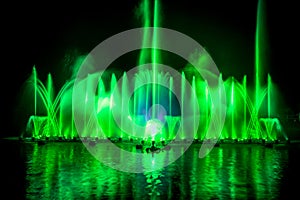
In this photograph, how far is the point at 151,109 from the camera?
124ft

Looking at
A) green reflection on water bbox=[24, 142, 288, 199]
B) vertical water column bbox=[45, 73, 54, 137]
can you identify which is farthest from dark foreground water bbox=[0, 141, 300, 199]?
vertical water column bbox=[45, 73, 54, 137]

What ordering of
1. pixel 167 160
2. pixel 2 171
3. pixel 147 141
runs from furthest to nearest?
pixel 147 141 < pixel 167 160 < pixel 2 171

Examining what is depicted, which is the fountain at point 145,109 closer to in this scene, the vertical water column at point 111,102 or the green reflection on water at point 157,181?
the vertical water column at point 111,102

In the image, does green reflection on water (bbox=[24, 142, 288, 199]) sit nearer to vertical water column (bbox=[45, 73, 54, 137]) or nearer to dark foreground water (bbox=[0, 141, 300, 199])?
dark foreground water (bbox=[0, 141, 300, 199])

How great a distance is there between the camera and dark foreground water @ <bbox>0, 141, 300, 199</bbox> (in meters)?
9.73

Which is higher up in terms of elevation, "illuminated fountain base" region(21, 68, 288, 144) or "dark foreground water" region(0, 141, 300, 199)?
"illuminated fountain base" region(21, 68, 288, 144)

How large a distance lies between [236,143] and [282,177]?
16211mm

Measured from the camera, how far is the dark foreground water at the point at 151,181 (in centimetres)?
973

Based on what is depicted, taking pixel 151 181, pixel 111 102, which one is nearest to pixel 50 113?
pixel 111 102

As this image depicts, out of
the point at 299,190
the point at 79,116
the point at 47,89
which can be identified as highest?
the point at 47,89

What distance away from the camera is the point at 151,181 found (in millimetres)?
11758

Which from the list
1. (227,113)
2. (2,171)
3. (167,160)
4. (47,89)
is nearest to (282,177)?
(167,160)

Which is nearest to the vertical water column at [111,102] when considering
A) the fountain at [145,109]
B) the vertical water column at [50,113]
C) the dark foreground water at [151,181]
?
the fountain at [145,109]

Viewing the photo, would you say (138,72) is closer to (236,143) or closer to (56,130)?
(56,130)
